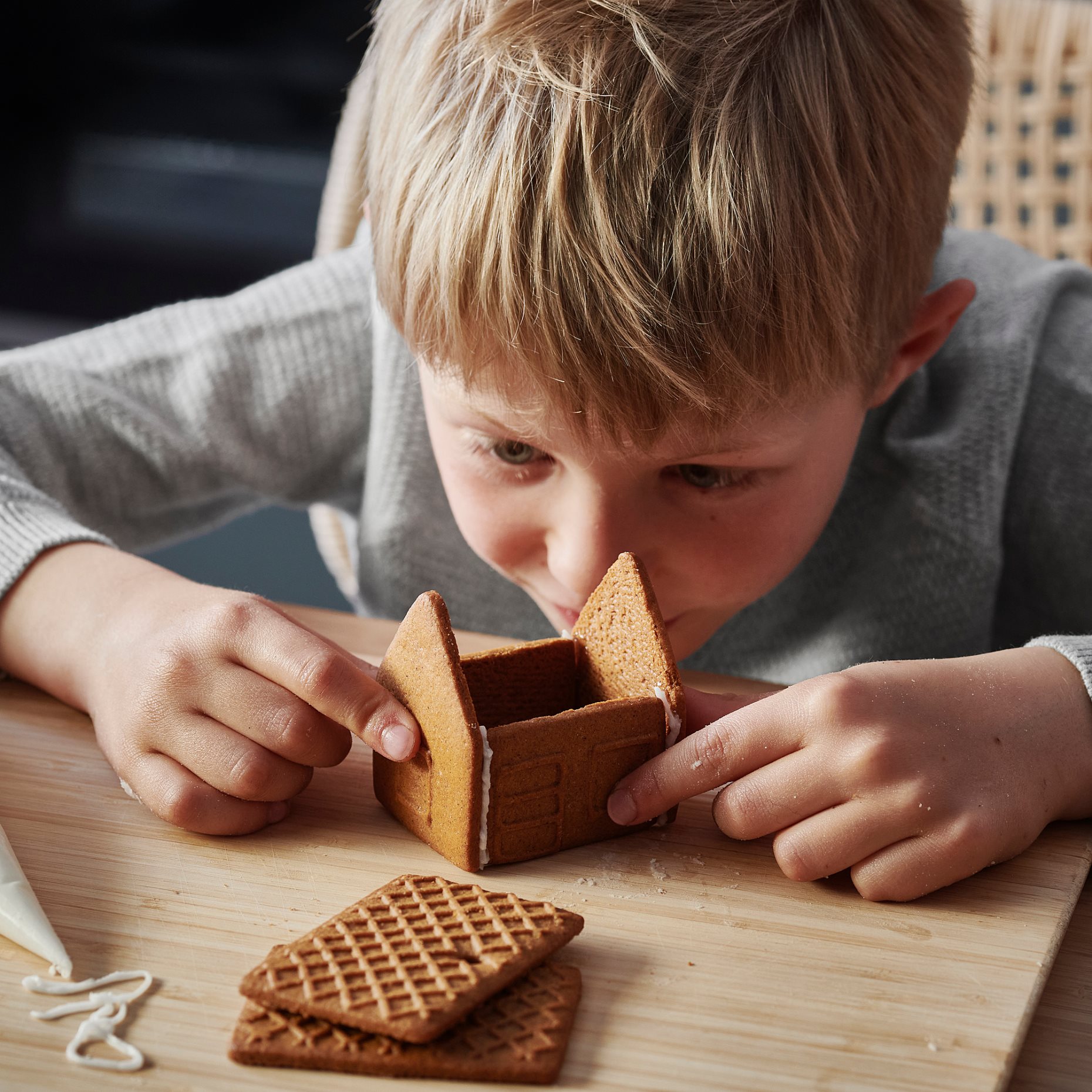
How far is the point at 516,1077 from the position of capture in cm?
50

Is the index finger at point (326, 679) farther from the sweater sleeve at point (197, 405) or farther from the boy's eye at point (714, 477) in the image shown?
the sweater sleeve at point (197, 405)

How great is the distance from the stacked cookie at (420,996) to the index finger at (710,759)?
100 millimetres

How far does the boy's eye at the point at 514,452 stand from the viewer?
0.89 metres

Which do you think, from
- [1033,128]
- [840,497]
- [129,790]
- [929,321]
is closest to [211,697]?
[129,790]

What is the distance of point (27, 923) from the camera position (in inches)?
22.0

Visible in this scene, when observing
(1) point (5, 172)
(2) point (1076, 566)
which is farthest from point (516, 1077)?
(1) point (5, 172)

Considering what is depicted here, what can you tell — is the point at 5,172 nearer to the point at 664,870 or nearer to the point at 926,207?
the point at 926,207

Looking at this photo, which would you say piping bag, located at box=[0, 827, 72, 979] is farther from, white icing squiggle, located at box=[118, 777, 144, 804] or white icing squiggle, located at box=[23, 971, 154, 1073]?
white icing squiggle, located at box=[118, 777, 144, 804]

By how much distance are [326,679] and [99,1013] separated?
0.23 m

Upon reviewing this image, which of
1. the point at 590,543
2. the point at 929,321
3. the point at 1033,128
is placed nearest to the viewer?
the point at 590,543

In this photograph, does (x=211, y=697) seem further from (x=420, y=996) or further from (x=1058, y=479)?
(x=1058, y=479)

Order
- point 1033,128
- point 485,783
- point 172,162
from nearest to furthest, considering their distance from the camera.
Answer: point 485,783
point 1033,128
point 172,162

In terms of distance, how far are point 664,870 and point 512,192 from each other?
0.42 meters

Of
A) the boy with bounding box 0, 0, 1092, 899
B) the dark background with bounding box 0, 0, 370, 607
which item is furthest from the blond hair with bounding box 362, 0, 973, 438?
the dark background with bounding box 0, 0, 370, 607
